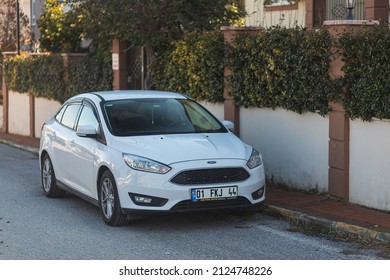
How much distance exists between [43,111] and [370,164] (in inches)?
527

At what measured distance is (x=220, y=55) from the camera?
1251 centimetres

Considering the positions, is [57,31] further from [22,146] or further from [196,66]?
[196,66]

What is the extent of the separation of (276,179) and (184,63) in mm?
3312

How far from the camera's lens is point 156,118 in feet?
31.1

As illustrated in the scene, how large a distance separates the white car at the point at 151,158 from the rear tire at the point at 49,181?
0.35m

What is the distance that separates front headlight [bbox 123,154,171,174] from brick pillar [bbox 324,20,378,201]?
2.74 metres

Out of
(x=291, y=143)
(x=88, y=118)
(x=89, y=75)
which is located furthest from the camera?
(x=89, y=75)

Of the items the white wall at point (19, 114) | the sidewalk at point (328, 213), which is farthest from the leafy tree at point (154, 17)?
A: the white wall at point (19, 114)

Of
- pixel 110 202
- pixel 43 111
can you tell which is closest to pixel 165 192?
pixel 110 202

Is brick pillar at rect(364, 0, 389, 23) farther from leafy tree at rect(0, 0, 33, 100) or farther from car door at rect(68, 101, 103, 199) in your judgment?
leafy tree at rect(0, 0, 33, 100)

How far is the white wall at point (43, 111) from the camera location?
2038 cm

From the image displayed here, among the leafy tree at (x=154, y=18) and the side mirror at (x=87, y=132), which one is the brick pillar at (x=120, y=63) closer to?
the leafy tree at (x=154, y=18)

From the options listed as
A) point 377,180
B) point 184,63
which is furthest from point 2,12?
point 377,180

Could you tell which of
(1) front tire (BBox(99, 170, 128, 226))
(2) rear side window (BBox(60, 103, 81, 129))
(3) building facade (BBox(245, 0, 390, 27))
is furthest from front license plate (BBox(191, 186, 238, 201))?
(3) building facade (BBox(245, 0, 390, 27))
